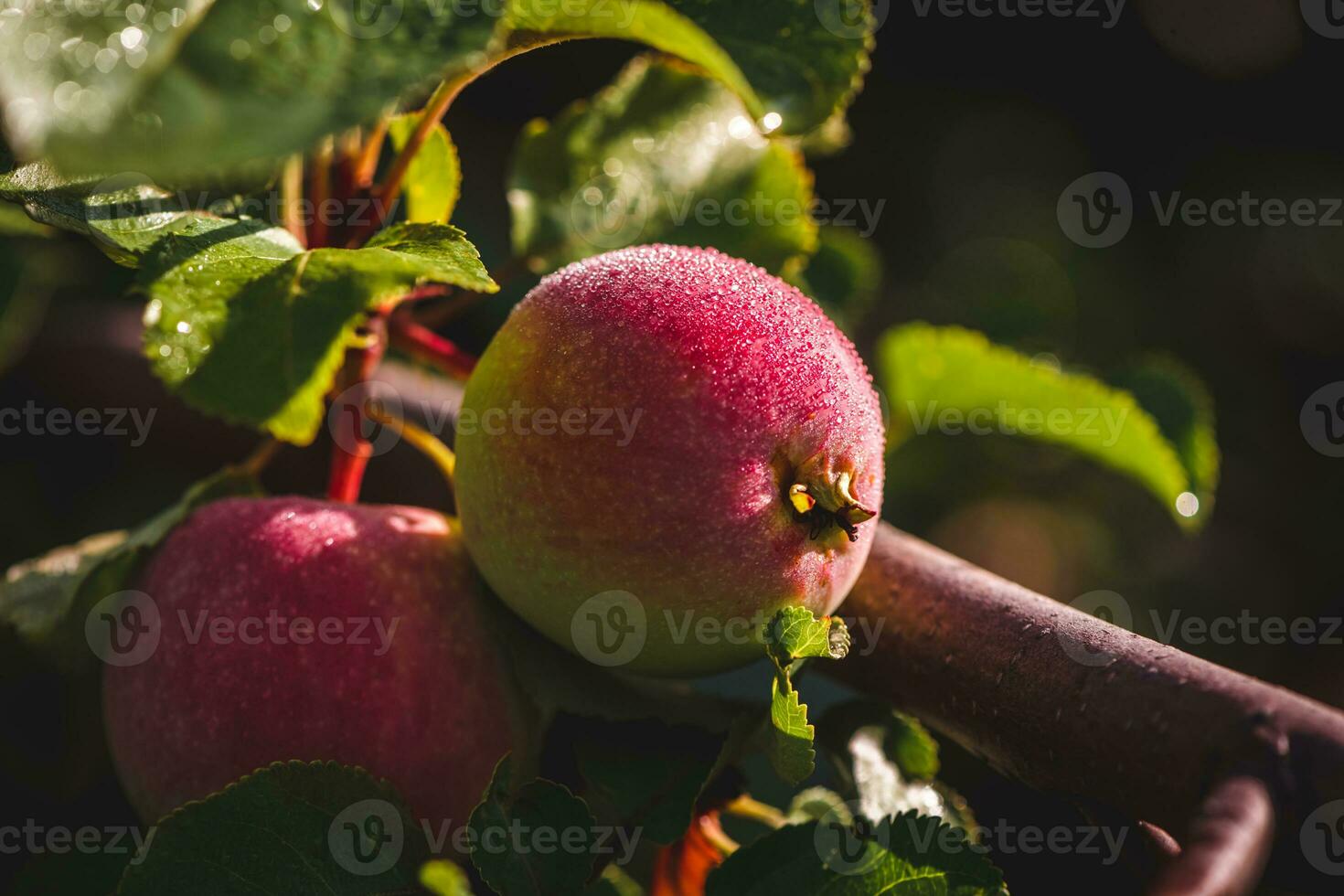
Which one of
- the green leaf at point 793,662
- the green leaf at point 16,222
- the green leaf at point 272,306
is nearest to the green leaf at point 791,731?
the green leaf at point 793,662

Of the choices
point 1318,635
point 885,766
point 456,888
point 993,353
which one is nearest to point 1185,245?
point 1318,635

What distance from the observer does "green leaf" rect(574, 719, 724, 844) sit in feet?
1.73

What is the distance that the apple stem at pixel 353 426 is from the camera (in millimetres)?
656

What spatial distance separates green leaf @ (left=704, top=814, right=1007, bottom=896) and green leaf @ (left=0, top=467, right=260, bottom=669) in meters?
0.36

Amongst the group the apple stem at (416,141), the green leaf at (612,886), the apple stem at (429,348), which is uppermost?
the apple stem at (416,141)
